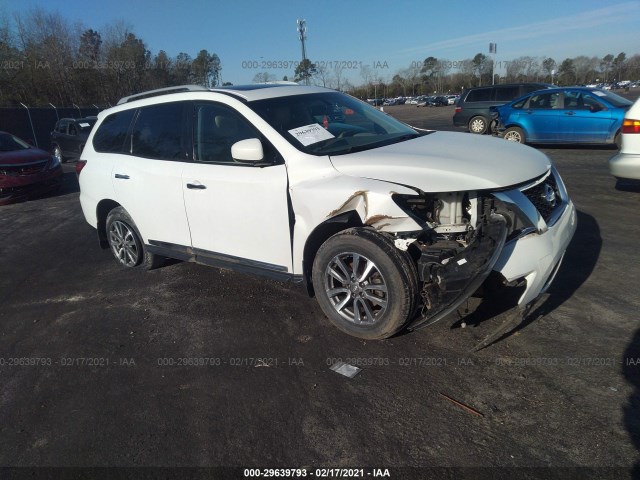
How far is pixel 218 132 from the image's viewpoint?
4125 mm

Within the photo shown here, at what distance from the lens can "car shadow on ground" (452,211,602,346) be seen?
3.46 m

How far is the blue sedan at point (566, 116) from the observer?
11094mm

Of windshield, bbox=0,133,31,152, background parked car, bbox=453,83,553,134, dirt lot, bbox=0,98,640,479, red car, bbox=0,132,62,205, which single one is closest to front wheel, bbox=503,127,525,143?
background parked car, bbox=453,83,553,134

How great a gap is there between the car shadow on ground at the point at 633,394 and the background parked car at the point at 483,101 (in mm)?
14196

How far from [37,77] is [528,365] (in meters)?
39.0

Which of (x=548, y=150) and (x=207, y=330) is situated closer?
(x=207, y=330)

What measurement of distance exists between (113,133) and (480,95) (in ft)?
47.3

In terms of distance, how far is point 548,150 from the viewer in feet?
41.6

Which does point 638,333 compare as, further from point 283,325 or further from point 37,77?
point 37,77

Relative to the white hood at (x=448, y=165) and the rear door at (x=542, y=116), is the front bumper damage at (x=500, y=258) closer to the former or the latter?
the white hood at (x=448, y=165)

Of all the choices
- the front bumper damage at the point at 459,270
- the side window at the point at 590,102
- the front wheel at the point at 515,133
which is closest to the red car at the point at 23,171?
the front bumper damage at the point at 459,270

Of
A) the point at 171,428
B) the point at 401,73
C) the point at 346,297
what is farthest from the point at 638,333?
→ the point at 401,73

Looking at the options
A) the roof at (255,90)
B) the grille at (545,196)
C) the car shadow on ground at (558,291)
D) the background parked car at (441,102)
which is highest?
the roof at (255,90)

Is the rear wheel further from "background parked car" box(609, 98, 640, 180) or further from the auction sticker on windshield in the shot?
the auction sticker on windshield
